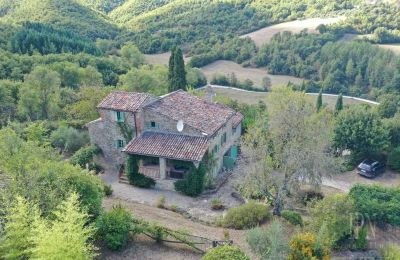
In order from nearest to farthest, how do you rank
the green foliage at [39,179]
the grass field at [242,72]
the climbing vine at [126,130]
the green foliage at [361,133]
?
the green foliage at [39,179]
the climbing vine at [126,130]
the green foliage at [361,133]
the grass field at [242,72]

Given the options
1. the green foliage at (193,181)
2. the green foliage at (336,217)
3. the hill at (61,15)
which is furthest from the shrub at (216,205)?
the hill at (61,15)

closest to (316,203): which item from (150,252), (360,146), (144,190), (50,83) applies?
(150,252)

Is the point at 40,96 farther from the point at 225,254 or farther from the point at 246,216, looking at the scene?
the point at 225,254

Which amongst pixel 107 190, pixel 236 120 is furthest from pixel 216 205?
pixel 236 120

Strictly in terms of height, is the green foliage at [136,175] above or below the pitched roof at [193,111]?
below

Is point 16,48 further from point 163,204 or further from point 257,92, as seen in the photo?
point 163,204

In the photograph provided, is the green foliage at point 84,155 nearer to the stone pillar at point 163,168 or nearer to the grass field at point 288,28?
the stone pillar at point 163,168

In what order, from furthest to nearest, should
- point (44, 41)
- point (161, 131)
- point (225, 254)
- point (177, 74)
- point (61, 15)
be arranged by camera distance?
point (61, 15) → point (44, 41) → point (177, 74) → point (161, 131) → point (225, 254)
